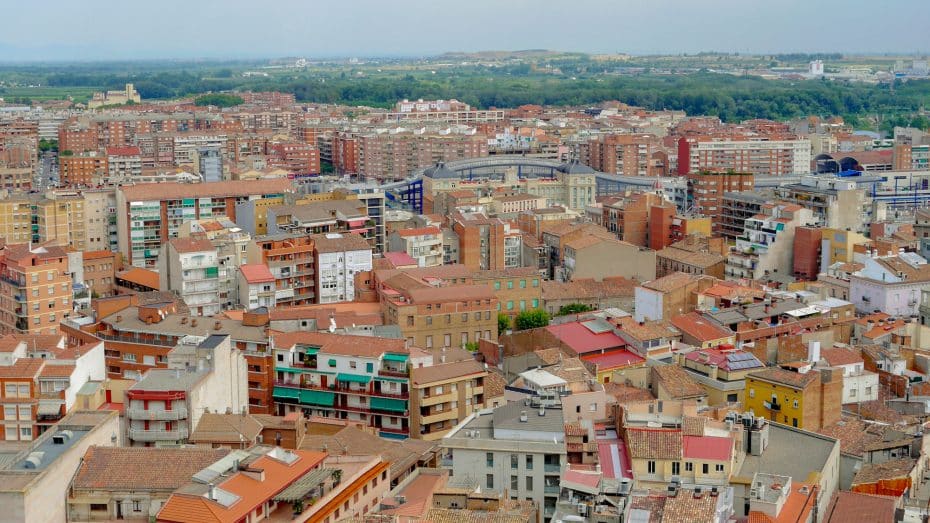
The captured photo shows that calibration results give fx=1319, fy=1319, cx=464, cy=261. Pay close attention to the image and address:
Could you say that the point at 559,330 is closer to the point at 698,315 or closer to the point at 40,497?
the point at 698,315

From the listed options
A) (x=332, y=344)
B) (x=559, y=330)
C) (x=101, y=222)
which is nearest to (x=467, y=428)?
(x=332, y=344)

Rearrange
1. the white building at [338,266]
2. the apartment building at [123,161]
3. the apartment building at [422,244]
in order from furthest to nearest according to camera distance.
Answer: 1. the apartment building at [123,161]
2. the apartment building at [422,244]
3. the white building at [338,266]

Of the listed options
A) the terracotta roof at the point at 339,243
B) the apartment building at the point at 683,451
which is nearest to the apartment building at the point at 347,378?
the apartment building at the point at 683,451

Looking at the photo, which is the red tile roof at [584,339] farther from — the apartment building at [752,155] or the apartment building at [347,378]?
the apartment building at [752,155]

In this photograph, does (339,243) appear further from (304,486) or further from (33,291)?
(304,486)

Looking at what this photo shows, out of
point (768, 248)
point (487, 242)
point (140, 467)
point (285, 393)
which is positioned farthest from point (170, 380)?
point (768, 248)

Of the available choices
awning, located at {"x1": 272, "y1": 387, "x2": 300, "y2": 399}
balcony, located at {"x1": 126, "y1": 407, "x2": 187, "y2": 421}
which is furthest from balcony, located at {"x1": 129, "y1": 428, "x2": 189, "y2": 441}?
awning, located at {"x1": 272, "y1": 387, "x2": 300, "y2": 399}

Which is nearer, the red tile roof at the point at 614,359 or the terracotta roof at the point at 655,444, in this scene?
the terracotta roof at the point at 655,444
